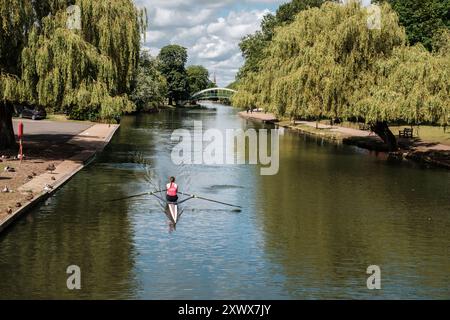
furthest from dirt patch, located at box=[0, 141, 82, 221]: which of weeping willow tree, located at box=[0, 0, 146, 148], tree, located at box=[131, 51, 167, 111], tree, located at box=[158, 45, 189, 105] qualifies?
tree, located at box=[158, 45, 189, 105]

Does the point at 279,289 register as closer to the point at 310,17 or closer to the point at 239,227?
the point at 239,227

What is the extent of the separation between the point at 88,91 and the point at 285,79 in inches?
813

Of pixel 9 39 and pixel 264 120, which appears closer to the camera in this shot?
pixel 9 39

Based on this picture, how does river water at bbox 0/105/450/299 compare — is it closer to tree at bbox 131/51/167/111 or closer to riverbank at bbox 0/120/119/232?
riverbank at bbox 0/120/119/232

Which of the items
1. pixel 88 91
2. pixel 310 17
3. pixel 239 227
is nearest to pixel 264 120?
pixel 310 17

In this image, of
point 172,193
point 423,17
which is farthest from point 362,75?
point 423,17

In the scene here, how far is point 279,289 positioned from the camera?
575 inches

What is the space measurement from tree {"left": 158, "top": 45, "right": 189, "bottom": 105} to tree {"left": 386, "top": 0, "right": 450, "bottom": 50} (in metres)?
99.4

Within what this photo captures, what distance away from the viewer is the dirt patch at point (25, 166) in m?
22.4

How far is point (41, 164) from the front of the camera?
3195 centimetres

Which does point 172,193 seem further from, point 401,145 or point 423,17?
point 423,17

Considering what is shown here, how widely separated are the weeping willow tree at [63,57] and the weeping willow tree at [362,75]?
1575 centimetres

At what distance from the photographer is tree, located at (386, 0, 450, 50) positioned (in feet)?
260

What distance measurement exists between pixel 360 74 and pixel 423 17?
42.8 meters
